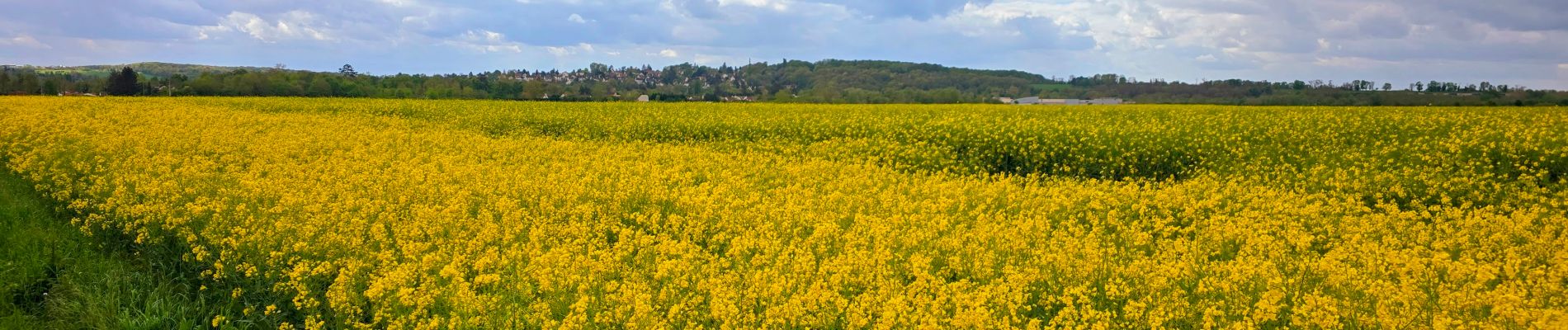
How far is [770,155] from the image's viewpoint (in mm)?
14742

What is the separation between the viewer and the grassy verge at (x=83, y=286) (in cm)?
600

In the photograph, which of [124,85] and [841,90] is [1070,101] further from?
[124,85]

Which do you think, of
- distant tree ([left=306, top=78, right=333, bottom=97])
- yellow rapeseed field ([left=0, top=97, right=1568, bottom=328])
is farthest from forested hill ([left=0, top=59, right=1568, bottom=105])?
yellow rapeseed field ([left=0, top=97, right=1568, bottom=328])

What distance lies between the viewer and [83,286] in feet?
21.5

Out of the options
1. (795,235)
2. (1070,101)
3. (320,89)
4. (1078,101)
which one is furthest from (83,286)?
(1078,101)

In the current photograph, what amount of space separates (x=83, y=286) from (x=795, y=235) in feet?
18.5

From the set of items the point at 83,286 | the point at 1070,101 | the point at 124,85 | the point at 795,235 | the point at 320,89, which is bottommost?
the point at 83,286

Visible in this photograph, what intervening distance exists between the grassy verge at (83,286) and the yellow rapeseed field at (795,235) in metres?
0.28

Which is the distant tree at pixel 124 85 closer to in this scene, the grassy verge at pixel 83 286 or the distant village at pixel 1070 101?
the distant village at pixel 1070 101

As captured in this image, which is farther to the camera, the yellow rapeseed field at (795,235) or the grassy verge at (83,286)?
the grassy verge at (83,286)

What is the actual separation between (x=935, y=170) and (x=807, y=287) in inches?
404

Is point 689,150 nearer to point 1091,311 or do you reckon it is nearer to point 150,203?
point 150,203

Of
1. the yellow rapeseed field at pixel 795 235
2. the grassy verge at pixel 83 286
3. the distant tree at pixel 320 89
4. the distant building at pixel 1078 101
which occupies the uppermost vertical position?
the distant tree at pixel 320 89

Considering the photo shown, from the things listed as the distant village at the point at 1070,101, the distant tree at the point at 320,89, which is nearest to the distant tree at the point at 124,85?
the distant tree at the point at 320,89
